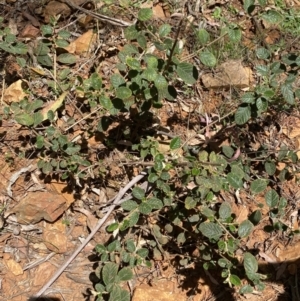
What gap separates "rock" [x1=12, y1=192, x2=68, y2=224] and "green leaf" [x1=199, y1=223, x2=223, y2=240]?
914 mm

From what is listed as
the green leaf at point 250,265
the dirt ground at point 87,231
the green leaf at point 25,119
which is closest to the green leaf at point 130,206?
the dirt ground at point 87,231

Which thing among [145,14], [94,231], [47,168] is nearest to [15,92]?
[47,168]

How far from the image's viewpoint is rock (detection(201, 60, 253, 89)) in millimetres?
3127

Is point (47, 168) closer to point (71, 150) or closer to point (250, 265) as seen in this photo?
point (71, 150)

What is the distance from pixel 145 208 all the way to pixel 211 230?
1.06 ft

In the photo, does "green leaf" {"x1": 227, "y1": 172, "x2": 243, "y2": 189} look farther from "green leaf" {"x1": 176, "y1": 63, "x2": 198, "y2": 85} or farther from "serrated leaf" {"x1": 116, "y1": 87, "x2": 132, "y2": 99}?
"serrated leaf" {"x1": 116, "y1": 87, "x2": 132, "y2": 99}

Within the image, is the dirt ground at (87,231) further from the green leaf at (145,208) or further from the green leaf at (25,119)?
the green leaf at (145,208)

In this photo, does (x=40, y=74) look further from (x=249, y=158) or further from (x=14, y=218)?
(x=249, y=158)

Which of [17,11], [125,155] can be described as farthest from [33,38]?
[125,155]

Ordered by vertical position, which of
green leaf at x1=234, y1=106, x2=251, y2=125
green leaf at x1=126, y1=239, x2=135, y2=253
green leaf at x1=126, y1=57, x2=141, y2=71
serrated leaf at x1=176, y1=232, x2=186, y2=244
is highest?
green leaf at x1=126, y1=57, x2=141, y2=71

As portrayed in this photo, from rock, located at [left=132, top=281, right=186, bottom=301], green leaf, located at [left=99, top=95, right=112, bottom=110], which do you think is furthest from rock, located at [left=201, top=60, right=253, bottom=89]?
rock, located at [left=132, top=281, right=186, bottom=301]

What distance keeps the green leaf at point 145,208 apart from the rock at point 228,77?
1147 millimetres

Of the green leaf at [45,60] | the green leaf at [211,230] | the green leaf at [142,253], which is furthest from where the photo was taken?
the green leaf at [45,60]

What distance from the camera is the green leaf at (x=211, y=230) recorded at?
7.29ft
